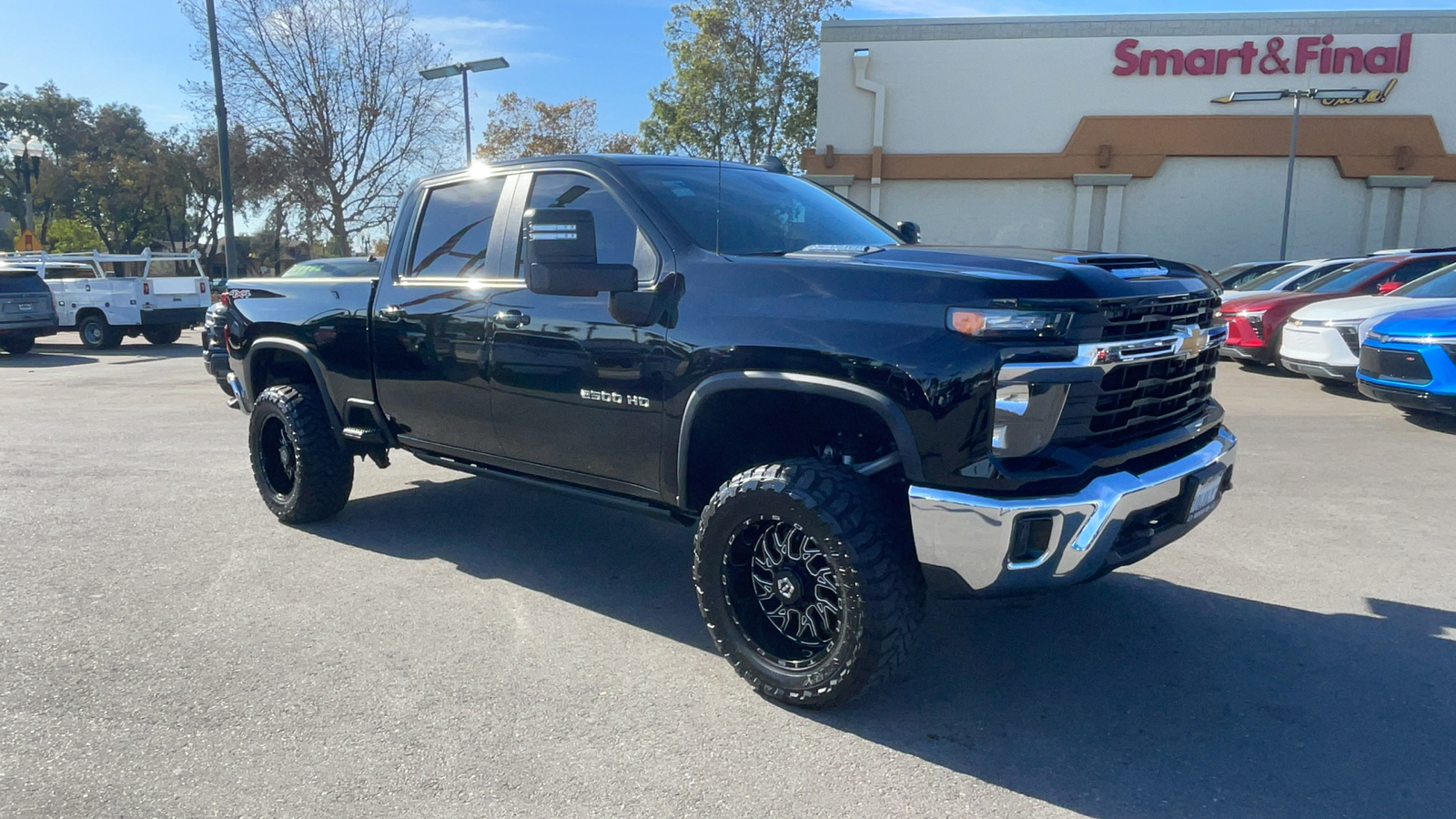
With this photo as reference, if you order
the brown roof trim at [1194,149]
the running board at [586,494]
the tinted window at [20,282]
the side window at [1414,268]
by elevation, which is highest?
the brown roof trim at [1194,149]

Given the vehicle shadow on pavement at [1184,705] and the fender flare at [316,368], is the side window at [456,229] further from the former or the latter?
the vehicle shadow on pavement at [1184,705]

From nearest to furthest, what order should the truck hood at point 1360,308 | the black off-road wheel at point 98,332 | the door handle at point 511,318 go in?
Result: 1. the door handle at point 511,318
2. the truck hood at point 1360,308
3. the black off-road wheel at point 98,332

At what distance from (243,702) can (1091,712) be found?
293 cm

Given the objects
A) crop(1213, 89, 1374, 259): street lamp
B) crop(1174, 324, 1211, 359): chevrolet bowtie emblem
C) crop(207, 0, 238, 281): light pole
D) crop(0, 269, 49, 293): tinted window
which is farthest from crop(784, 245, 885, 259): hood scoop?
crop(1213, 89, 1374, 259): street lamp

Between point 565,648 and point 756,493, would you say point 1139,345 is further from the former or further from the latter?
point 565,648

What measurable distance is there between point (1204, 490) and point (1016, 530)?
3.21 ft

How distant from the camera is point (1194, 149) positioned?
23.9 metres

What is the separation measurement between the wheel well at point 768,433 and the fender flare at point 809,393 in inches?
1.3

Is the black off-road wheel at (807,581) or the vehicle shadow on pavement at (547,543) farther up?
the black off-road wheel at (807,581)

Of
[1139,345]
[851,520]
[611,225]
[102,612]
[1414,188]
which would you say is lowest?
[102,612]

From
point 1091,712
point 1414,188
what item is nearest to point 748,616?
point 1091,712

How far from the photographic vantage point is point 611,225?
397 centimetres

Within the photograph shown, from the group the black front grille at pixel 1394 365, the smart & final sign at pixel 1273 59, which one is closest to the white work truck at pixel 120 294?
the black front grille at pixel 1394 365

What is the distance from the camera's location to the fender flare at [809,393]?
3.00 meters
